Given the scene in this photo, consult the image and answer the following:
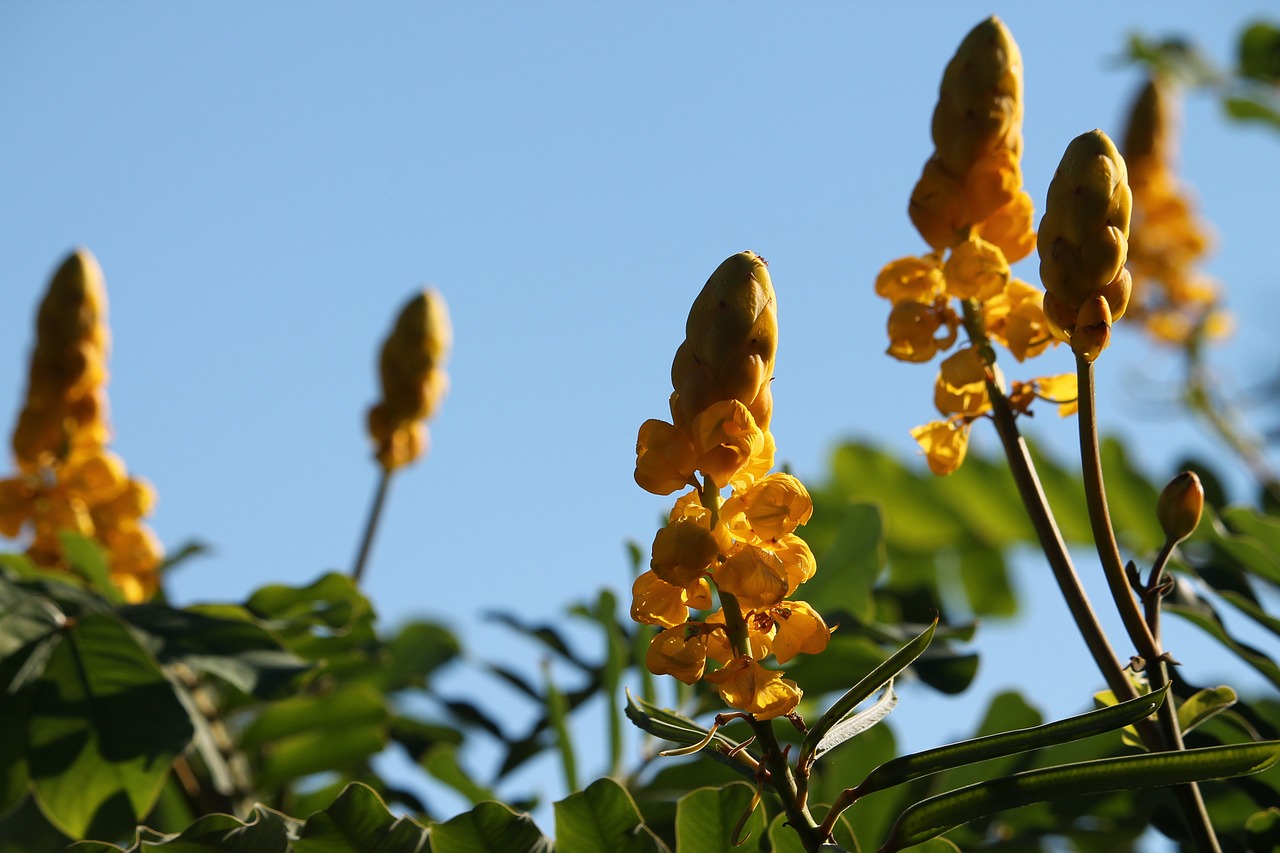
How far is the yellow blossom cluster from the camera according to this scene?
156 inches

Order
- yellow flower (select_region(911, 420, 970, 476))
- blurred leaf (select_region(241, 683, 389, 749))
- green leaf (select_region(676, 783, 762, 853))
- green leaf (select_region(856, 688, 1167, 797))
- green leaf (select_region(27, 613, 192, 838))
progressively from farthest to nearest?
blurred leaf (select_region(241, 683, 389, 749)) → green leaf (select_region(27, 613, 192, 838)) → yellow flower (select_region(911, 420, 970, 476)) → green leaf (select_region(676, 783, 762, 853)) → green leaf (select_region(856, 688, 1167, 797))

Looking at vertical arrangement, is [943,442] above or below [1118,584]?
above

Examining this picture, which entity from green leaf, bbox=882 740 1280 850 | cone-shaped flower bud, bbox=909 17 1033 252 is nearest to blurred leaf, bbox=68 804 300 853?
green leaf, bbox=882 740 1280 850

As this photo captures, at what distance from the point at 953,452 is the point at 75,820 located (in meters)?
1.08

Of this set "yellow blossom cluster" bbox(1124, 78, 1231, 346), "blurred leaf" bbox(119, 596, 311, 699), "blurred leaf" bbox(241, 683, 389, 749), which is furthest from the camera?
"yellow blossom cluster" bbox(1124, 78, 1231, 346)

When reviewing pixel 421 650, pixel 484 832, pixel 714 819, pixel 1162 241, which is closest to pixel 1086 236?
pixel 714 819

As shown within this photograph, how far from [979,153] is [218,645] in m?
1.10

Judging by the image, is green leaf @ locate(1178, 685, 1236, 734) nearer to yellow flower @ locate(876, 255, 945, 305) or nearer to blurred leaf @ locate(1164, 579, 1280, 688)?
blurred leaf @ locate(1164, 579, 1280, 688)

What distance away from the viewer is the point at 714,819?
1.01 m

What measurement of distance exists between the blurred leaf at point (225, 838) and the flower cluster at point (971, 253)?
619 millimetres

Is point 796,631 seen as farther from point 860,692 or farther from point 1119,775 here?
point 1119,775

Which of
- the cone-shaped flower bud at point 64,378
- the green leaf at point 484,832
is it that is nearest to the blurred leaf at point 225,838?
the green leaf at point 484,832

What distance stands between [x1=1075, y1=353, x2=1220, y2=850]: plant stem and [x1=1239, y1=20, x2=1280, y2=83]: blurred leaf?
8.66ft

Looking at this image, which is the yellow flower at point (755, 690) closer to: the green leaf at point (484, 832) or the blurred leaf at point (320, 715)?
the green leaf at point (484, 832)
